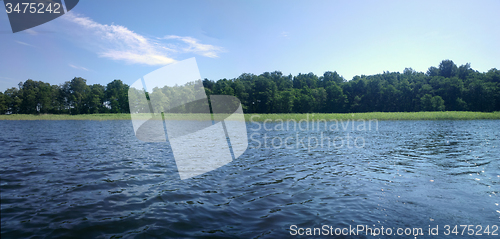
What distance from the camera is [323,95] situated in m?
129

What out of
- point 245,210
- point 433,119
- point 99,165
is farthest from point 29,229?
point 433,119

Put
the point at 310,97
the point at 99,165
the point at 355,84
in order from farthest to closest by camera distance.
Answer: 1. the point at 355,84
2. the point at 310,97
3. the point at 99,165

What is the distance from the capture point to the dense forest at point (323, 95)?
104938mm

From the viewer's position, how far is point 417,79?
126 metres

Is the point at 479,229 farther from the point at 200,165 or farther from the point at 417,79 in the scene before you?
the point at 417,79

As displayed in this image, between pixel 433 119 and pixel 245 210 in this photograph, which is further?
pixel 433 119

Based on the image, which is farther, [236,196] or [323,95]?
[323,95]

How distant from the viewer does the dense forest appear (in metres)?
105

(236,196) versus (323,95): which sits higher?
(323,95)

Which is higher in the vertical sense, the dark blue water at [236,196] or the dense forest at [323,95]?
the dense forest at [323,95]

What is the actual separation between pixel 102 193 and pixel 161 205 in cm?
249

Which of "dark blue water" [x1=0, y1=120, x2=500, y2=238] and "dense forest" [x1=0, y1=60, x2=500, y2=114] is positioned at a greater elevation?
"dense forest" [x1=0, y1=60, x2=500, y2=114]

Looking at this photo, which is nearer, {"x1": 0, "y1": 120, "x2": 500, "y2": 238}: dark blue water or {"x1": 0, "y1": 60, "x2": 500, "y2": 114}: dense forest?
{"x1": 0, "y1": 120, "x2": 500, "y2": 238}: dark blue water

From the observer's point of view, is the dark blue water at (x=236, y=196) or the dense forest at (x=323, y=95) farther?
the dense forest at (x=323, y=95)
